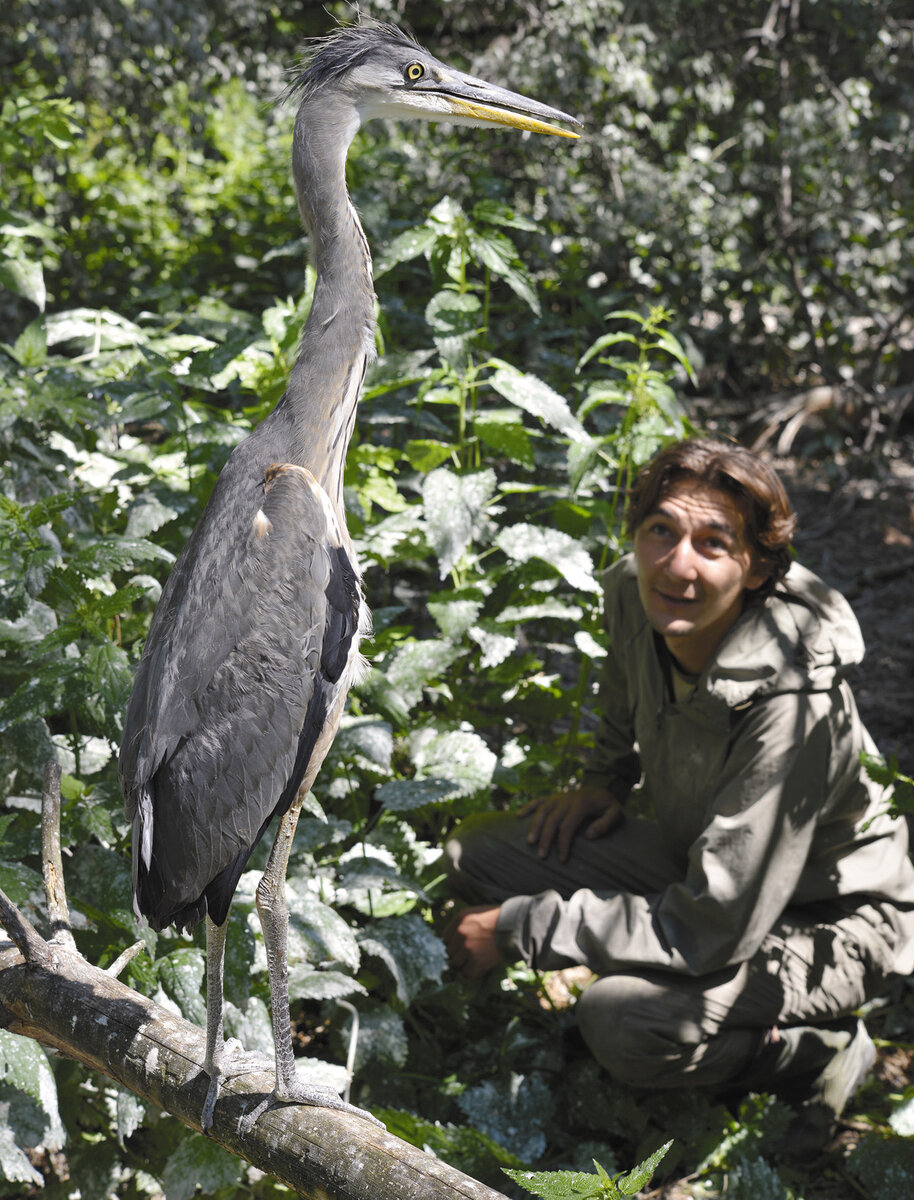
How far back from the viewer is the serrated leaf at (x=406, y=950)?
277cm

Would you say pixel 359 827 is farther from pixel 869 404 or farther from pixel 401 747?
pixel 869 404

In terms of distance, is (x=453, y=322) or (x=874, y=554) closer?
(x=453, y=322)

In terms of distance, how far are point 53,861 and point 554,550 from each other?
1.65m

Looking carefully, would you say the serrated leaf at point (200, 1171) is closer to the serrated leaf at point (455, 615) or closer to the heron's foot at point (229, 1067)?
the heron's foot at point (229, 1067)

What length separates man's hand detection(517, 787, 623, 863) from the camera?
3428 millimetres

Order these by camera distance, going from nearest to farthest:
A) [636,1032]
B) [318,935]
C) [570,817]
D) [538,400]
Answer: [318,935] < [636,1032] < [538,400] < [570,817]

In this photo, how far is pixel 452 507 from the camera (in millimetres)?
3201

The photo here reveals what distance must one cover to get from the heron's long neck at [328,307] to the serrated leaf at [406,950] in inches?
51.3

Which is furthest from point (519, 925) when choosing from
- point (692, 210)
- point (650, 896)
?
point (692, 210)

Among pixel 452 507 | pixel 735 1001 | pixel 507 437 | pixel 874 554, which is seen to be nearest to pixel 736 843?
pixel 735 1001

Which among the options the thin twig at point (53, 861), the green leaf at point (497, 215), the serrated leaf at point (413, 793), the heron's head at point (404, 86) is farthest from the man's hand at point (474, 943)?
the heron's head at point (404, 86)

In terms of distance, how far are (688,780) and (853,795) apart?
0.43 m

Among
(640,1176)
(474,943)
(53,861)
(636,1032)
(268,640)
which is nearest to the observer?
(640,1176)

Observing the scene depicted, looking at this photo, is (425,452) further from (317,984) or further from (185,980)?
(185,980)
